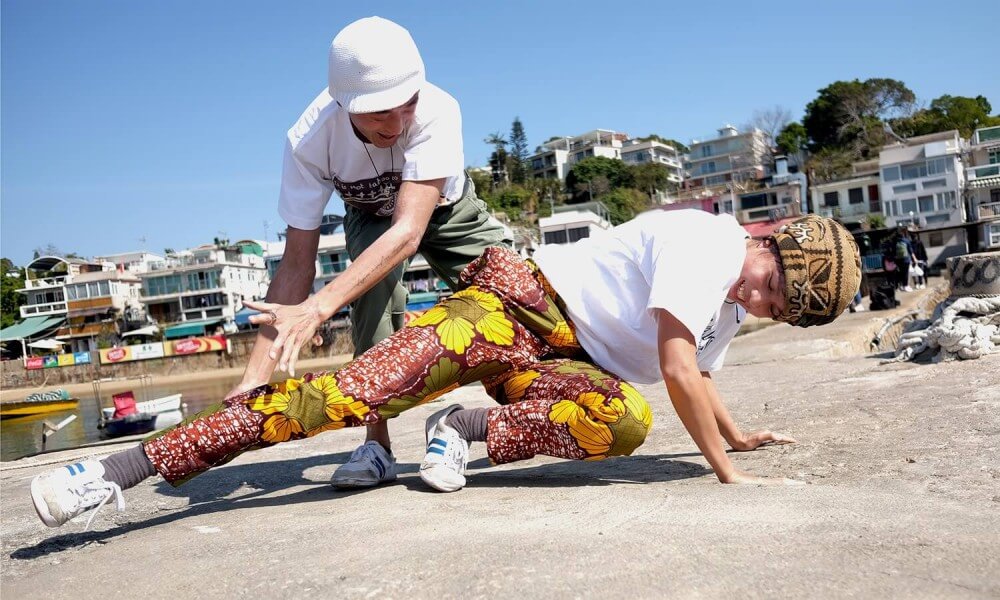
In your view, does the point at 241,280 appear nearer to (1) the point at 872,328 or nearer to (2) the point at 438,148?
(1) the point at 872,328

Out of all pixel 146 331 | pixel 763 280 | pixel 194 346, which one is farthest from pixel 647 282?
pixel 146 331

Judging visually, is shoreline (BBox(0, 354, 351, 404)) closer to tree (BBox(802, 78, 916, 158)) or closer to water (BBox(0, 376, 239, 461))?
water (BBox(0, 376, 239, 461))

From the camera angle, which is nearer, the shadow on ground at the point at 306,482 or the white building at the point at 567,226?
the shadow on ground at the point at 306,482

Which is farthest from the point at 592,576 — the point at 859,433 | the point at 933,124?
the point at 933,124

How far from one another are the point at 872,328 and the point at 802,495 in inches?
370

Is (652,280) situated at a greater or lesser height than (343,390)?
greater

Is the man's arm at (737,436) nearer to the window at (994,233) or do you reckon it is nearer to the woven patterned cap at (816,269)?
the woven patterned cap at (816,269)

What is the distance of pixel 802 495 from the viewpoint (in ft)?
6.35

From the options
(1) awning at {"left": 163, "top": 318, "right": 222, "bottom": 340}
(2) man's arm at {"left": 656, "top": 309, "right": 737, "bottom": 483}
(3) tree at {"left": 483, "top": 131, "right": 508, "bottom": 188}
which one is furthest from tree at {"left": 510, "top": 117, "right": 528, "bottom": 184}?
(2) man's arm at {"left": 656, "top": 309, "right": 737, "bottom": 483}

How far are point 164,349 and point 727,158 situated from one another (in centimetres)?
6665

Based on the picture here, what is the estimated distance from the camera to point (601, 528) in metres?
1.73

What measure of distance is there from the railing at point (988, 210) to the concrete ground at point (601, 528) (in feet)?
167

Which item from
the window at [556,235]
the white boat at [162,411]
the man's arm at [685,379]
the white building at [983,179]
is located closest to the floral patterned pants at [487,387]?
the man's arm at [685,379]

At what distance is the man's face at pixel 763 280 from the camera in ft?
7.61
